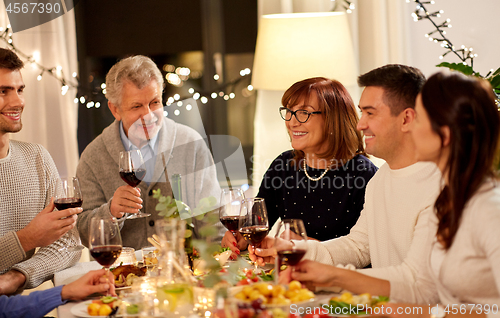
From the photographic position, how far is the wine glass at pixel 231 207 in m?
1.57

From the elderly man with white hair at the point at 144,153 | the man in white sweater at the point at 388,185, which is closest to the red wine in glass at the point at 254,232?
the man in white sweater at the point at 388,185

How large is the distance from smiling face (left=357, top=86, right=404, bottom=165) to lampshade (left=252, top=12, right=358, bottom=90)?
3.20 feet

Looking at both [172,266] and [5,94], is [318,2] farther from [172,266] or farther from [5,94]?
[172,266]

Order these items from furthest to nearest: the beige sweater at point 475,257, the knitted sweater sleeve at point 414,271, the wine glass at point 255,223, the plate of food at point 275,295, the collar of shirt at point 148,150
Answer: the collar of shirt at point 148,150
the wine glass at point 255,223
the knitted sweater sleeve at point 414,271
the beige sweater at point 475,257
the plate of food at point 275,295

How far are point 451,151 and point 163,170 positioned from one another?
161cm

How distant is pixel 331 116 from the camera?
2.12m

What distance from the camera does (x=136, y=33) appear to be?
365 centimetres

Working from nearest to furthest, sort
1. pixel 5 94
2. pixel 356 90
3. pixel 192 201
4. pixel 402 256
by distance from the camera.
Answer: pixel 402 256 → pixel 5 94 → pixel 192 201 → pixel 356 90

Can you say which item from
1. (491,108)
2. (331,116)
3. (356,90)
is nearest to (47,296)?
(491,108)

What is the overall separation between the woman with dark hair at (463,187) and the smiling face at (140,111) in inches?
54.2

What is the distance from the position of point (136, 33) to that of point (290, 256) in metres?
2.91

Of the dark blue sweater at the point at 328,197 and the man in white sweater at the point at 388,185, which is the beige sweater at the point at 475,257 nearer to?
the man in white sweater at the point at 388,185

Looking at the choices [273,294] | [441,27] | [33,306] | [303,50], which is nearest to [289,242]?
[273,294]

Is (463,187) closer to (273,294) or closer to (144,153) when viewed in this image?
(273,294)
